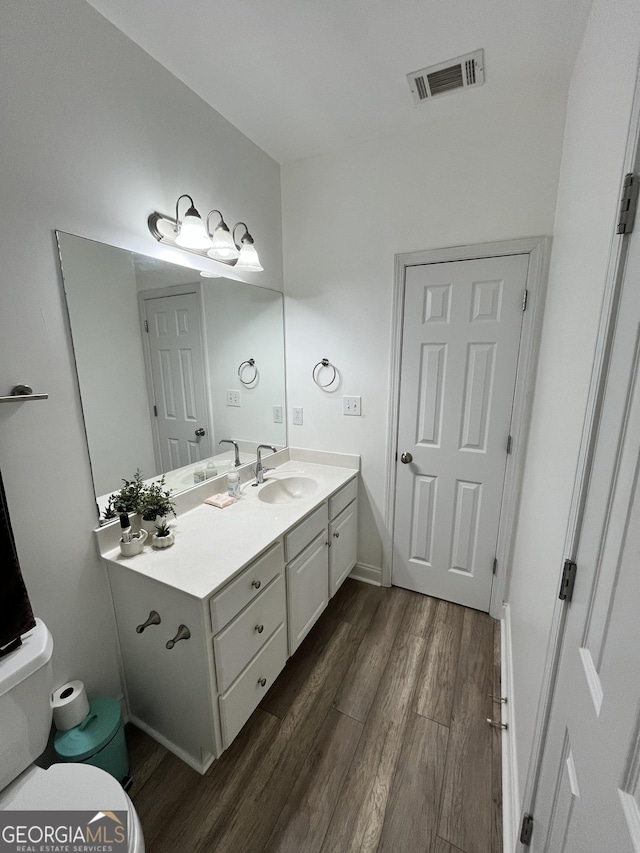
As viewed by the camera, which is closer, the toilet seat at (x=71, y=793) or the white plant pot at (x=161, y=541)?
the toilet seat at (x=71, y=793)

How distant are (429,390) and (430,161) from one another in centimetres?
118

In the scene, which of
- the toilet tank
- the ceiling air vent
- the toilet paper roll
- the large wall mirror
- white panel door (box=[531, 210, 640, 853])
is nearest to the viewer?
white panel door (box=[531, 210, 640, 853])

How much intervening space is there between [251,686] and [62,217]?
5.99 ft

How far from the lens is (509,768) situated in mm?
1265

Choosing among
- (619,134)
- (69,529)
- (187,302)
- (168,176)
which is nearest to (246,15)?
(168,176)

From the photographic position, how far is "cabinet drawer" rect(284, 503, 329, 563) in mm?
1561

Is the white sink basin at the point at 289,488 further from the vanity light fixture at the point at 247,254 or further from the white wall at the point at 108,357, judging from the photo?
the vanity light fixture at the point at 247,254

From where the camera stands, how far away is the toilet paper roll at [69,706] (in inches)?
45.9

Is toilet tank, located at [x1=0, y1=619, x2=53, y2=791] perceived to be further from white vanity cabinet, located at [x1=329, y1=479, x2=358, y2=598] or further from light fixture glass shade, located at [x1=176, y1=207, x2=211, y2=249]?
light fixture glass shade, located at [x1=176, y1=207, x2=211, y2=249]

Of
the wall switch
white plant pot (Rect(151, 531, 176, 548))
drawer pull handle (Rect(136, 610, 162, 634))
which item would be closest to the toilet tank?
drawer pull handle (Rect(136, 610, 162, 634))

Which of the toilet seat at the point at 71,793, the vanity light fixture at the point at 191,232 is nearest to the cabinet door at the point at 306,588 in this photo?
the toilet seat at the point at 71,793

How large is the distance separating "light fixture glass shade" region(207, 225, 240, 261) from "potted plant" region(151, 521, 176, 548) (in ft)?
4.15

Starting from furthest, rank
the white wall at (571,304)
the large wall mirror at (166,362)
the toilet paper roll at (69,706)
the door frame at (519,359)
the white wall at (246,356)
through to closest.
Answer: the white wall at (246,356), the door frame at (519,359), the large wall mirror at (166,362), the toilet paper roll at (69,706), the white wall at (571,304)

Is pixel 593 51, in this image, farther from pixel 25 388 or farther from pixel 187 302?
pixel 25 388
